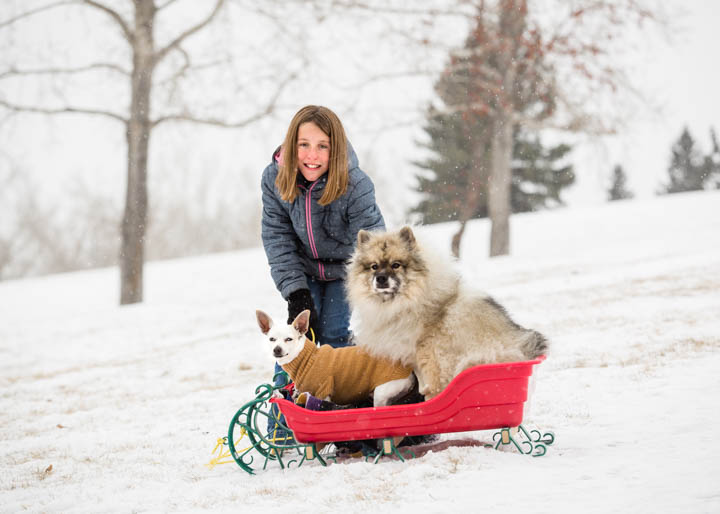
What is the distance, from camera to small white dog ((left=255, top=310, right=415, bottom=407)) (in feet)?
11.3

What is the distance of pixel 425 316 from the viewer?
340 cm

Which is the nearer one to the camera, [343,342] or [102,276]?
[343,342]

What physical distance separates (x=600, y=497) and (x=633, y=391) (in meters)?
1.89

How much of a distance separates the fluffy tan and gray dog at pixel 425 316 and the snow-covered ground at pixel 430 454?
51cm

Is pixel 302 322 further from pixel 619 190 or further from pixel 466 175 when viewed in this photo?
pixel 619 190

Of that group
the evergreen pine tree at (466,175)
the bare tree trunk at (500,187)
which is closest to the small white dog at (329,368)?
the bare tree trunk at (500,187)

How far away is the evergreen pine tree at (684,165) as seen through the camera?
41.1 m

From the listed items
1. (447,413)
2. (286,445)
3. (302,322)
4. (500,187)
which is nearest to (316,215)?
(302,322)

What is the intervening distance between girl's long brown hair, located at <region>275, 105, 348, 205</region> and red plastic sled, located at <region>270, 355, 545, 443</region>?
1.37 m

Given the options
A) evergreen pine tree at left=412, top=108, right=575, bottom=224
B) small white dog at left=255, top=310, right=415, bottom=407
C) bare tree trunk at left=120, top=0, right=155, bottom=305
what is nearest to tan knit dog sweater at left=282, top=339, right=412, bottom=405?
small white dog at left=255, top=310, right=415, bottom=407

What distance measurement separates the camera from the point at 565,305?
8539mm

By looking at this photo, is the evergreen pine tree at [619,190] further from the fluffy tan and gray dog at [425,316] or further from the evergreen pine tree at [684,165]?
the fluffy tan and gray dog at [425,316]

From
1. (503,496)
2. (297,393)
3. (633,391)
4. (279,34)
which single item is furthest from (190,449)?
(279,34)

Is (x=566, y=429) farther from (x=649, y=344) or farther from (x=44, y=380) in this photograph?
(x=44, y=380)
